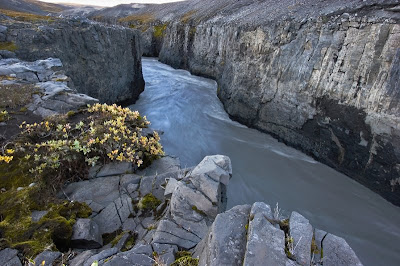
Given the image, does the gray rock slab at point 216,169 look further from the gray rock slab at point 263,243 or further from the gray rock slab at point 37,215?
the gray rock slab at point 37,215

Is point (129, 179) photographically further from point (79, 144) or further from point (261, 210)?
point (261, 210)

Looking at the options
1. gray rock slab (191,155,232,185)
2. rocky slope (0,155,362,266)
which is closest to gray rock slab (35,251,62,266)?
rocky slope (0,155,362,266)

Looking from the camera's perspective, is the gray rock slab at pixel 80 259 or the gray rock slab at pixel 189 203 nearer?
the gray rock slab at pixel 80 259

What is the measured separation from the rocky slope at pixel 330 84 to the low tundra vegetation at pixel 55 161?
34.2ft

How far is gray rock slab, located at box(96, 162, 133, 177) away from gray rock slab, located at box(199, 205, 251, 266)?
4.29m

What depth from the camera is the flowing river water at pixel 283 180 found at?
1066 centimetres

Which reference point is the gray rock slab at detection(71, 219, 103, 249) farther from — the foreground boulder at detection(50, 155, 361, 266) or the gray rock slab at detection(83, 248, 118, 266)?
the gray rock slab at detection(83, 248, 118, 266)

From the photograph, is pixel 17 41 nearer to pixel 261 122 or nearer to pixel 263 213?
pixel 261 122

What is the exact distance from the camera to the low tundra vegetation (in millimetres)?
5078

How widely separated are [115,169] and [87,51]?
13977 mm

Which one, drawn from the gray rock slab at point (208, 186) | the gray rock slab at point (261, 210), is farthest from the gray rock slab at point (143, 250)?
the gray rock slab at point (261, 210)

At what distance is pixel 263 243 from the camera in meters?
3.44

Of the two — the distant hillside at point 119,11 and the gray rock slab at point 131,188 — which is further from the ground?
the distant hillside at point 119,11

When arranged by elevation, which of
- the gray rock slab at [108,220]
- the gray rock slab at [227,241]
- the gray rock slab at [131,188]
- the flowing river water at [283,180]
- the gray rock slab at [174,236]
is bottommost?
the flowing river water at [283,180]
